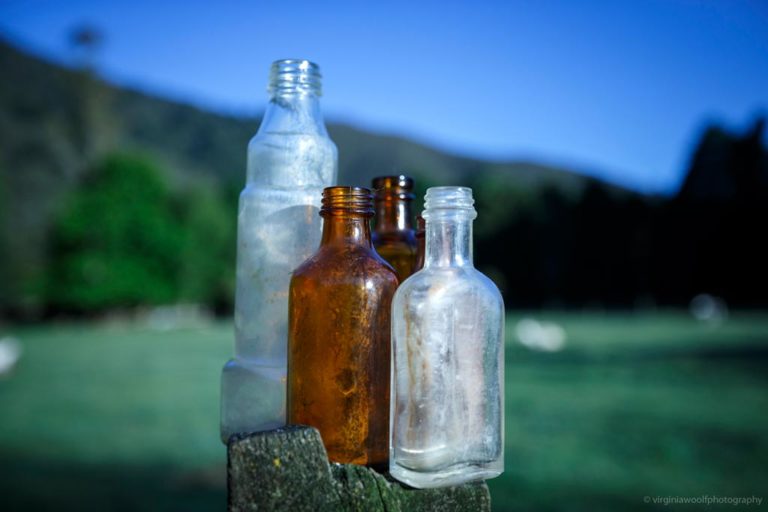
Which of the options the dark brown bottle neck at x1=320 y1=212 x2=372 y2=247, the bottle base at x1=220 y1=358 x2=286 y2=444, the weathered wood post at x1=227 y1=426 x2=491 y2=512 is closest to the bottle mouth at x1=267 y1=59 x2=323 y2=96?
the dark brown bottle neck at x1=320 y1=212 x2=372 y2=247

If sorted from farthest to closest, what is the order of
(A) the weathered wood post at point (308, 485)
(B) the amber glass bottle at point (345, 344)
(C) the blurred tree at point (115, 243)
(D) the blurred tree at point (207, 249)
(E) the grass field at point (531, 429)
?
(D) the blurred tree at point (207, 249) → (C) the blurred tree at point (115, 243) → (E) the grass field at point (531, 429) → (B) the amber glass bottle at point (345, 344) → (A) the weathered wood post at point (308, 485)

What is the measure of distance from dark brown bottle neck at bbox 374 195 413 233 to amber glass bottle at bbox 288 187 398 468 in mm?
285

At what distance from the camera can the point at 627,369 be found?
63.4 ft

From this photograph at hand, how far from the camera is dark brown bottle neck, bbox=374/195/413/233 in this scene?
5.67 feet

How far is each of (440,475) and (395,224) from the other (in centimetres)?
65

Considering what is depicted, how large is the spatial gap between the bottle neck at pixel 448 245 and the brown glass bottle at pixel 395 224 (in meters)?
0.28

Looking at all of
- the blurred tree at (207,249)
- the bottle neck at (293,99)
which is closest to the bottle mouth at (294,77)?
the bottle neck at (293,99)

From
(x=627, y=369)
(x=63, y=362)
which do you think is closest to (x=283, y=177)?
(x=627, y=369)

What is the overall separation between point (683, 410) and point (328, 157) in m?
14.0

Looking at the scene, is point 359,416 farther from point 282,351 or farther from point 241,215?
point 241,215

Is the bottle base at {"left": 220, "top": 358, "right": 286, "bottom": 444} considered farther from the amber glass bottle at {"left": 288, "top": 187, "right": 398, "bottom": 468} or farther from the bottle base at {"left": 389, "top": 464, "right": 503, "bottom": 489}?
the bottle base at {"left": 389, "top": 464, "right": 503, "bottom": 489}

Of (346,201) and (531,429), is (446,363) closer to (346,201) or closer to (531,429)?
(346,201)

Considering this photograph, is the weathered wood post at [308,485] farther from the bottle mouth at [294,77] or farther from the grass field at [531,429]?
the grass field at [531,429]

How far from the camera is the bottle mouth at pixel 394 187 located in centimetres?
170
